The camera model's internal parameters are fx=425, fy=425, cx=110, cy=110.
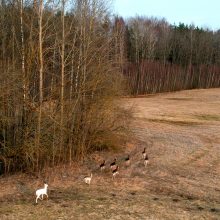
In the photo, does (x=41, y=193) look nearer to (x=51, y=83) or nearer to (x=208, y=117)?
(x=51, y=83)

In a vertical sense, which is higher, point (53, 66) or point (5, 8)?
point (5, 8)

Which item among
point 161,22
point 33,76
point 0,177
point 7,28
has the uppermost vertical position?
point 161,22

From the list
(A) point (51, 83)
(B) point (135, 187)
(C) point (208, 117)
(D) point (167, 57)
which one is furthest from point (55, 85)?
(D) point (167, 57)

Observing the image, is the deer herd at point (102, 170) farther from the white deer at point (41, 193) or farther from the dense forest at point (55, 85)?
the dense forest at point (55, 85)

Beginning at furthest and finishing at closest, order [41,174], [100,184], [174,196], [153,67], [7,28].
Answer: [153,67], [7,28], [41,174], [100,184], [174,196]

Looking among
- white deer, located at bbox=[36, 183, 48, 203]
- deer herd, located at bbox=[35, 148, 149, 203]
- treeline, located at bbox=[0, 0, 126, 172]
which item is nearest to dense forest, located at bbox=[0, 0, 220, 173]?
treeline, located at bbox=[0, 0, 126, 172]

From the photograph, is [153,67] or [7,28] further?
[153,67]

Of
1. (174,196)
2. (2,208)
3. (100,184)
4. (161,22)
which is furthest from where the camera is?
(161,22)

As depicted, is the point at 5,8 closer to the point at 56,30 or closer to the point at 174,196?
the point at 56,30

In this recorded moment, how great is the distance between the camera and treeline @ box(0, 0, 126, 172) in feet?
61.5

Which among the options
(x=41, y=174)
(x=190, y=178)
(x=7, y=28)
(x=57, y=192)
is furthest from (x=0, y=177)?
(x=190, y=178)

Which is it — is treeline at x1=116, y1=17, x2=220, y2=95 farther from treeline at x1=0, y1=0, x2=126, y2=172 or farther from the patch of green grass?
treeline at x1=0, y1=0, x2=126, y2=172

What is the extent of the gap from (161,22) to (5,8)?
87021 mm

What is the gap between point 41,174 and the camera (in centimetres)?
1864
